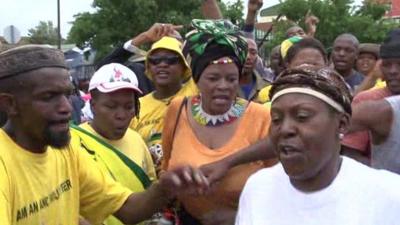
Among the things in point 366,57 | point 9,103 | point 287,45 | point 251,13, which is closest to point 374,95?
point 287,45

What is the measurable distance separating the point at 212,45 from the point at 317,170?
144 centimetres

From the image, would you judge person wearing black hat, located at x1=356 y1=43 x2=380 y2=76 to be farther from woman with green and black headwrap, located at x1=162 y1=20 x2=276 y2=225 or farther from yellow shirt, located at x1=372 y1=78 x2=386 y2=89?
woman with green and black headwrap, located at x1=162 y1=20 x2=276 y2=225

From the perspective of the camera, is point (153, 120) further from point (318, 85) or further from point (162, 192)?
point (318, 85)

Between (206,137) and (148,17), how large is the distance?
2739 cm

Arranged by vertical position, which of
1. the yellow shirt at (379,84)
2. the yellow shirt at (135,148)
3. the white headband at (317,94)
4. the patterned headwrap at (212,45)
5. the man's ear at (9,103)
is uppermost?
the white headband at (317,94)

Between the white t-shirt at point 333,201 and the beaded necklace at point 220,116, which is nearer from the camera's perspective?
the white t-shirt at point 333,201

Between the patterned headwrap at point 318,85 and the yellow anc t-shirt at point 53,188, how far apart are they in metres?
1.05

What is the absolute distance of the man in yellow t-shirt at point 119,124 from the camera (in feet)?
12.9

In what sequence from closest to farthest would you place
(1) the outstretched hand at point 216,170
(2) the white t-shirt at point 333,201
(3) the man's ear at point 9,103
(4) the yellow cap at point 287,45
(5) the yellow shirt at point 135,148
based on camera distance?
(2) the white t-shirt at point 333,201, (3) the man's ear at point 9,103, (1) the outstretched hand at point 216,170, (5) the yellow shirt at point 135,148, (4) the yellow cap at point 287,45

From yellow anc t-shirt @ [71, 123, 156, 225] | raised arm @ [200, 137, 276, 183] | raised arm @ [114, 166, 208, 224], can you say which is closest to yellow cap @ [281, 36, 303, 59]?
yellow anc t-shirt @ [71, 123, 156, 225]

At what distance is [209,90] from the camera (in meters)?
3.74

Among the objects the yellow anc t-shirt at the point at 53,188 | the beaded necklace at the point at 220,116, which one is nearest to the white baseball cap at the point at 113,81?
the beaded necklace at the point at 220,116

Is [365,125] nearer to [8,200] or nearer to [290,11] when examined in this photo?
[8,200]

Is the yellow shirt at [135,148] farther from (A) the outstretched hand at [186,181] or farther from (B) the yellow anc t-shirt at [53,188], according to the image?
(A) the outstretched hand at [186,181]
